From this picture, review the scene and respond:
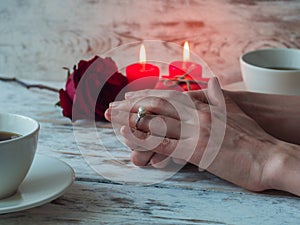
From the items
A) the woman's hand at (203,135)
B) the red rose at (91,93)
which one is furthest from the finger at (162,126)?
the red rose at (91,93)

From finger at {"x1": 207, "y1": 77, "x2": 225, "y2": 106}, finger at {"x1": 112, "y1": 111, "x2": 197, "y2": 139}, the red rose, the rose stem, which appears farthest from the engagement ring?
the rose stem

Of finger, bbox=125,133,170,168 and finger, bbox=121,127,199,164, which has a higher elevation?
finger, bbox=121,127,199,164

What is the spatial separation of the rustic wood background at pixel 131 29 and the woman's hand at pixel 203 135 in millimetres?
465

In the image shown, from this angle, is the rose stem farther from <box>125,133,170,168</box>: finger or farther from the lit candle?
<box>125,133,170,168</box>: finger

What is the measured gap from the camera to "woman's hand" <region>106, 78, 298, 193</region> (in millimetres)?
830

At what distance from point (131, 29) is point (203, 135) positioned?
24.0 inches

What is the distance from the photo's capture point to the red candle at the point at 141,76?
1152 mm

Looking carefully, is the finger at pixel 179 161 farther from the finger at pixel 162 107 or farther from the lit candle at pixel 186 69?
the lit candle at pixel 186 69

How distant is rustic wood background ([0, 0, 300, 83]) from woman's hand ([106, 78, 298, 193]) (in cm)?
46

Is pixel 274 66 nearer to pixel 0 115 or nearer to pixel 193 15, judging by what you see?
pixel 193 15

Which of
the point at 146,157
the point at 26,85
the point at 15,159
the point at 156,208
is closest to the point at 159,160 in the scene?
the point at 146,157

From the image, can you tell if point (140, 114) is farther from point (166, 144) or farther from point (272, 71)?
point (272, 71)

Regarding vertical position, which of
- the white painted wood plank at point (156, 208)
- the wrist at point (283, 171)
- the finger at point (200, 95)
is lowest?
the white painted wood plank at point (156, 208)

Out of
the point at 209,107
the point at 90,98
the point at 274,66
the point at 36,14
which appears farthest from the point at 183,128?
the point at 36,14
